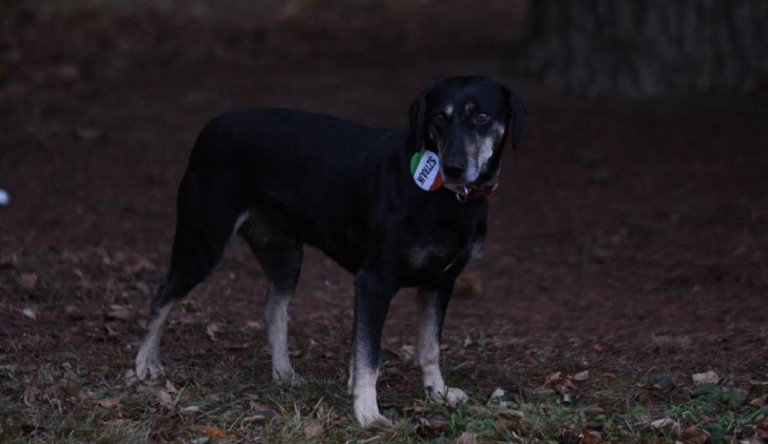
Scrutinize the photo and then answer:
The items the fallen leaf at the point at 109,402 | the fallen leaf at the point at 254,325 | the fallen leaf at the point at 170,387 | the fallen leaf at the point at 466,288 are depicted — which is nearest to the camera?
the fallen leaf at the point at 109,402

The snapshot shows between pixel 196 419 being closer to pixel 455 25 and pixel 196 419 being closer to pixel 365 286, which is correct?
pixel 365 286

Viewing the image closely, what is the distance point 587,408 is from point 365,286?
1114mm

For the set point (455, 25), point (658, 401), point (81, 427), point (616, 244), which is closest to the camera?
point (81, 427)

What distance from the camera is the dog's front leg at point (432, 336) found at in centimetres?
A: 628

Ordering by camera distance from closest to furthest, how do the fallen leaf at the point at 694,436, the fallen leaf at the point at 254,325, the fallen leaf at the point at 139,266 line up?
the fallen leaf at the point at 694,436
the fallen leaf at the point at 254,325
the fallen leaf at the point at 139,266

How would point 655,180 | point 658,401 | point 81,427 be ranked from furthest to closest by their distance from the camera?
point 655,180, point 658,401, point 81,427

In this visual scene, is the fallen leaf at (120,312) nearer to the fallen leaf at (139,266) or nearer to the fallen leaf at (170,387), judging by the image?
the fallen leaf at (139,266)

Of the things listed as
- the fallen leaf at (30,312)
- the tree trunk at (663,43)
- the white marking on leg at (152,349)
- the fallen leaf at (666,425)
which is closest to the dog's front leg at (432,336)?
the fallen leaf at (666,425)

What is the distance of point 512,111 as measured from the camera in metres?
5.93

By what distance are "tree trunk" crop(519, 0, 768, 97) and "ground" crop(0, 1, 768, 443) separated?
0.62 feet

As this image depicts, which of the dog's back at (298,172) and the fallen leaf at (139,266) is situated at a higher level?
the dog's back at (298,172)

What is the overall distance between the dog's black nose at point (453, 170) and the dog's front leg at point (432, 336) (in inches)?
30.0

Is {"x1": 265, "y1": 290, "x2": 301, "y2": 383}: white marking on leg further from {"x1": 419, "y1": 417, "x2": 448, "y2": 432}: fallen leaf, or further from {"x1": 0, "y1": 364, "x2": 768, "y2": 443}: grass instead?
{"x1": 419, "y1": 417, "x2": 448, "y2": 432}: fallen leaf

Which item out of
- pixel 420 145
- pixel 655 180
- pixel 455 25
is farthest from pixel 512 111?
A: pixel 455 25
